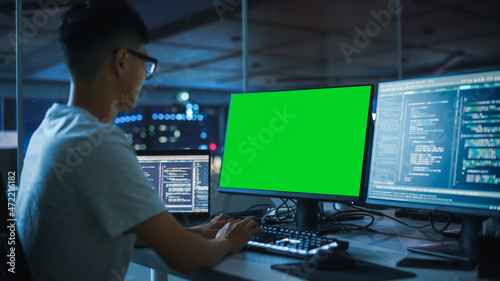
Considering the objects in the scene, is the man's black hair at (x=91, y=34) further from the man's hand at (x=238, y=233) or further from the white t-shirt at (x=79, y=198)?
the man's hand at (x=238, y=233)

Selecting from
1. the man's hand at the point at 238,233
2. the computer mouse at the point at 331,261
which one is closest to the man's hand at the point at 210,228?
the man's hand at the point at 238,233

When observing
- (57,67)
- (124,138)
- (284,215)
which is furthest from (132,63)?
(57,67)

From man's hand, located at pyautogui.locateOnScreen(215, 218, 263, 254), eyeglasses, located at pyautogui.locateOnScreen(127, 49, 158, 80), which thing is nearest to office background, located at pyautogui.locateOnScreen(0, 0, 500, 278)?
eyeglasses, located at pyautogui.locateOnScreen(127, 49, 158, 80)

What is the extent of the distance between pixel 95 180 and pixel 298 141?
73cm

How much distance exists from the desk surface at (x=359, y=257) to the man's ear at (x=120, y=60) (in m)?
0.50

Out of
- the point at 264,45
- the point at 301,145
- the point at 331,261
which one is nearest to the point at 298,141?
the point at 301,145

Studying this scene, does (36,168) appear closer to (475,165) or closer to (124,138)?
(124,138)

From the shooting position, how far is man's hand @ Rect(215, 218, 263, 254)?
1.13 meters

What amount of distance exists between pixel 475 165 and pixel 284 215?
0.83 metres

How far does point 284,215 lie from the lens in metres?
1.72

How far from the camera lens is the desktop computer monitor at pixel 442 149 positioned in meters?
1.04

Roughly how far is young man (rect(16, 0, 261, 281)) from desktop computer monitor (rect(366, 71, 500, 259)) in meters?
0.50

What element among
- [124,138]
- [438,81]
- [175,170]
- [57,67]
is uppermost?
[57,67]

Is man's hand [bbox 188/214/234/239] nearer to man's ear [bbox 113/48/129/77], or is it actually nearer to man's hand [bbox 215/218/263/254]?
man's hand [bbox 215/218/263/254]
